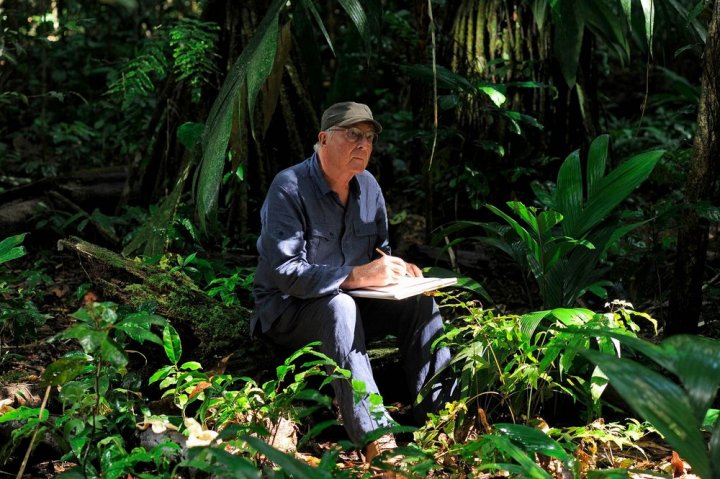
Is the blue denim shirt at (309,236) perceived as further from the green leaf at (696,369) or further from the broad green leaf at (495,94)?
the green leaf at (696,369)

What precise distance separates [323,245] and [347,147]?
40cm

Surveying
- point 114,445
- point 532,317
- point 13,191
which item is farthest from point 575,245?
point 13,191

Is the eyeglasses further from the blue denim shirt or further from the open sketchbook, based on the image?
the open sketchbook

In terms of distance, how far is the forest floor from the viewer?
9.80 ft

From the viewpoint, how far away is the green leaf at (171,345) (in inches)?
A: 120

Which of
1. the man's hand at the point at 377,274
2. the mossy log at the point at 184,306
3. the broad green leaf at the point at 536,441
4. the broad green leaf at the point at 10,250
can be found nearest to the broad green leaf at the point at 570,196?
the man's hand at the point at 377,274

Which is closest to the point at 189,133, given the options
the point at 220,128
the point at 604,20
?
the point at 220,128

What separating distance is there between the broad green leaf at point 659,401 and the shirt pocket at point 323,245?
1584 mm

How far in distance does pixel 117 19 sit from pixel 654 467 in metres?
7.22

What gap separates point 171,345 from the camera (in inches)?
121

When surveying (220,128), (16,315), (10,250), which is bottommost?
(16,315)

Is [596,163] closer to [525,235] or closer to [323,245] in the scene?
[525,235]

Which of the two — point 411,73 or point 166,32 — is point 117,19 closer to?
point 166,32

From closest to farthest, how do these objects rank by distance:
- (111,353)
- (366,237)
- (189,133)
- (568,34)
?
1. (111,353)
2. (366,237)
3. (568,34)
4. (189,133)
